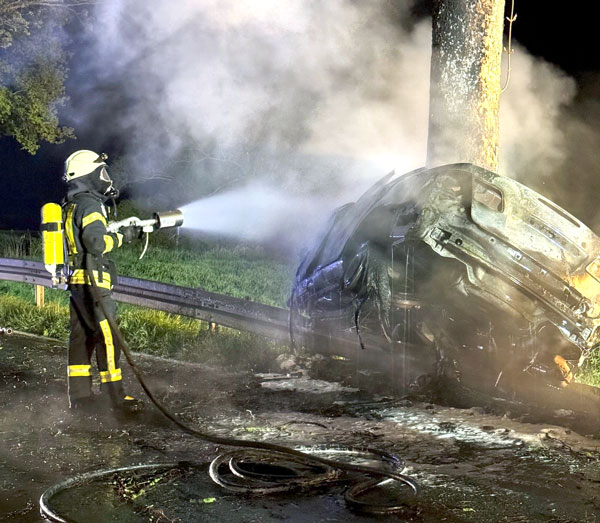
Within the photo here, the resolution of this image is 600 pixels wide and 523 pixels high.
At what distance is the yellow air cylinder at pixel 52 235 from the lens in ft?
20.7

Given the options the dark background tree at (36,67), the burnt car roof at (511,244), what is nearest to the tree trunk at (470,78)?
the burnt car roof at (511,244)

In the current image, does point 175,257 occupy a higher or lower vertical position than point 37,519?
higher

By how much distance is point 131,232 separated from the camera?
22.0 ft

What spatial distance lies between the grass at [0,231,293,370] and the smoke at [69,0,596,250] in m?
1.91

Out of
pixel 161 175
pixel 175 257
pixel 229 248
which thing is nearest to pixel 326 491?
pixel 175 257

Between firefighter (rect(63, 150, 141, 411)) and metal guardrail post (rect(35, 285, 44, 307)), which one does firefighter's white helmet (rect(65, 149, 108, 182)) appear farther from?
metal guardrail post (rect(35, 285, 44, 307))

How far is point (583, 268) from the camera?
18.3 feet

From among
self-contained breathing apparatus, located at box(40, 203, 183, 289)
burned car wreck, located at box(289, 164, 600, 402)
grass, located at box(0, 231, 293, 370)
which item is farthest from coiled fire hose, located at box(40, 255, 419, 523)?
grass, located at box(0, 231, 293, 370)

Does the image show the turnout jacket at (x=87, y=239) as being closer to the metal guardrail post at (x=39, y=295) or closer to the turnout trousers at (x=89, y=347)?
the turnout trousers at (x=89, y=347)

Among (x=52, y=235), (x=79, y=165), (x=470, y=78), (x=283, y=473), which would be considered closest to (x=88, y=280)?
(x=52, y=235)

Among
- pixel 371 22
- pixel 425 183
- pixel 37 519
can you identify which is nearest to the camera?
pixel 37 519

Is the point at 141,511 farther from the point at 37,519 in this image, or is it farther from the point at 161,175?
the point at 161,175

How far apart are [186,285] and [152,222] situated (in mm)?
7491

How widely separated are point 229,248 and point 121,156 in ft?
23.7
